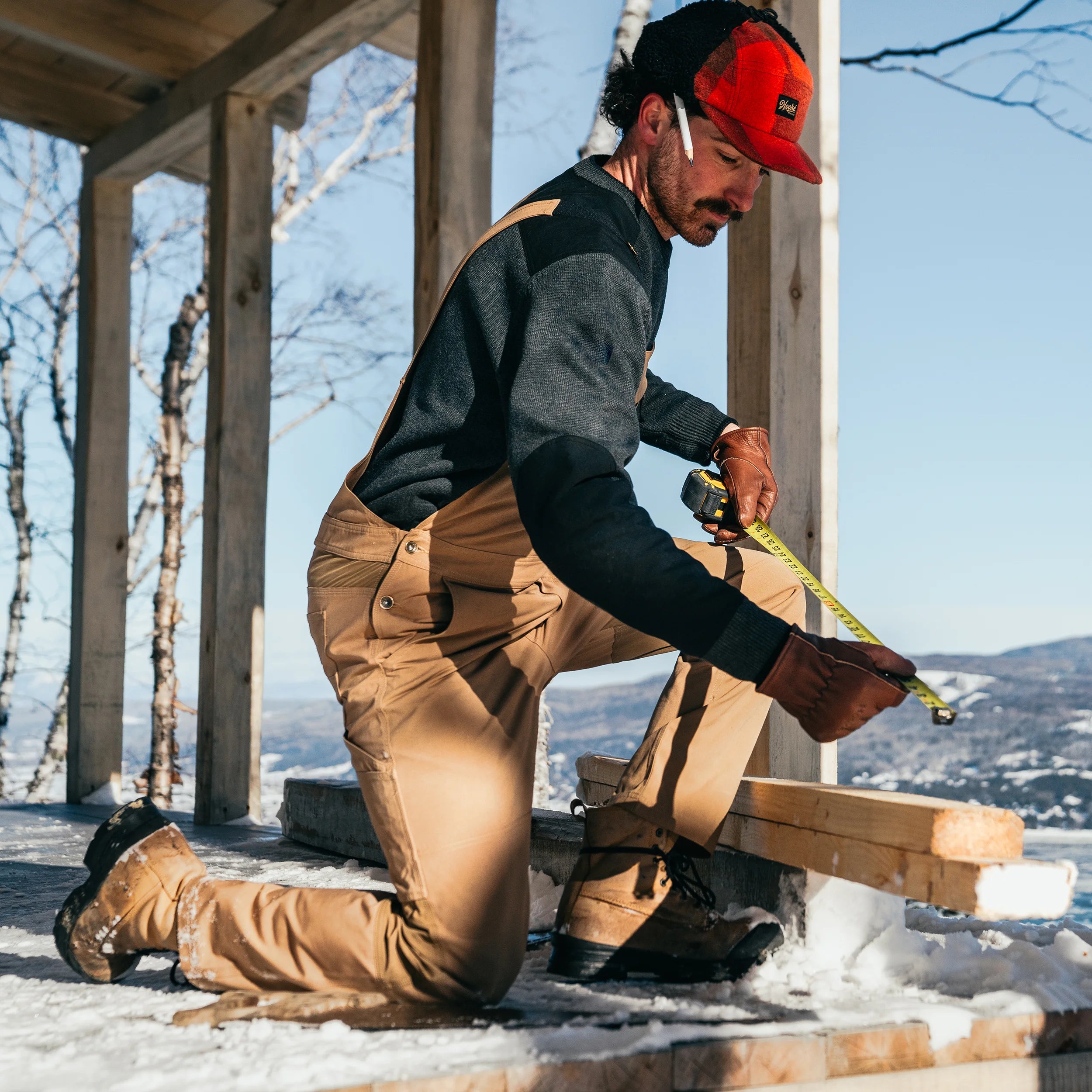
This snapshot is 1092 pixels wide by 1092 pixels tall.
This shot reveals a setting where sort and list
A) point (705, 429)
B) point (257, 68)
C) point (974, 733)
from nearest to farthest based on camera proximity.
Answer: point (705, 429)
point (257, 68)
point (974, 733)

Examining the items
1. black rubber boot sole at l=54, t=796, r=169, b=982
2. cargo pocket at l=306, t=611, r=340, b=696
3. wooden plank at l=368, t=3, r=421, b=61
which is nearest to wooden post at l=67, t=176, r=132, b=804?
wooden plank at l=368, t=3, r=421, b=61

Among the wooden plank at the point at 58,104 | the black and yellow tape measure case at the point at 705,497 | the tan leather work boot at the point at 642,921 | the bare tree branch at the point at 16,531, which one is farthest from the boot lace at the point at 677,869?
the bare tree branch at the point at 16,531

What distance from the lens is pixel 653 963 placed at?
165cm

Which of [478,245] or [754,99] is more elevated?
[754,99]

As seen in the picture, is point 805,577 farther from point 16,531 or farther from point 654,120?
point 16,531

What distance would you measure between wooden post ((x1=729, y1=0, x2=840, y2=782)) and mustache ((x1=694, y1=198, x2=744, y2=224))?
50 cm

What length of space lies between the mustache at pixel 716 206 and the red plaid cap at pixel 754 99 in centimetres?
8

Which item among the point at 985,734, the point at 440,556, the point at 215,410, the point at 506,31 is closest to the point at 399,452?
the point at 440,556

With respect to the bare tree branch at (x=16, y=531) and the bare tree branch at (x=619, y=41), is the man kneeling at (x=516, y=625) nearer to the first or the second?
the bare tree branch at (x=619, y=41)

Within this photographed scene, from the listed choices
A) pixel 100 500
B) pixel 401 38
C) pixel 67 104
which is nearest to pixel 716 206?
pixel 401 38

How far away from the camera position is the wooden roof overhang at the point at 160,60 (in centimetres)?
395

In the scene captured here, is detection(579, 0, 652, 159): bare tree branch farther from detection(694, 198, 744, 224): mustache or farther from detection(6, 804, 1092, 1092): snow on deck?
detection(6, 804, 1092, 1092): snow on deck

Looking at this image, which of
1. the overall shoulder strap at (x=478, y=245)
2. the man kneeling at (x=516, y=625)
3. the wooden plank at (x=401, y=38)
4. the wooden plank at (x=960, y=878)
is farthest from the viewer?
the wooden plank at (x=401, y=38)

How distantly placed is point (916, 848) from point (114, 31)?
14.4ft
